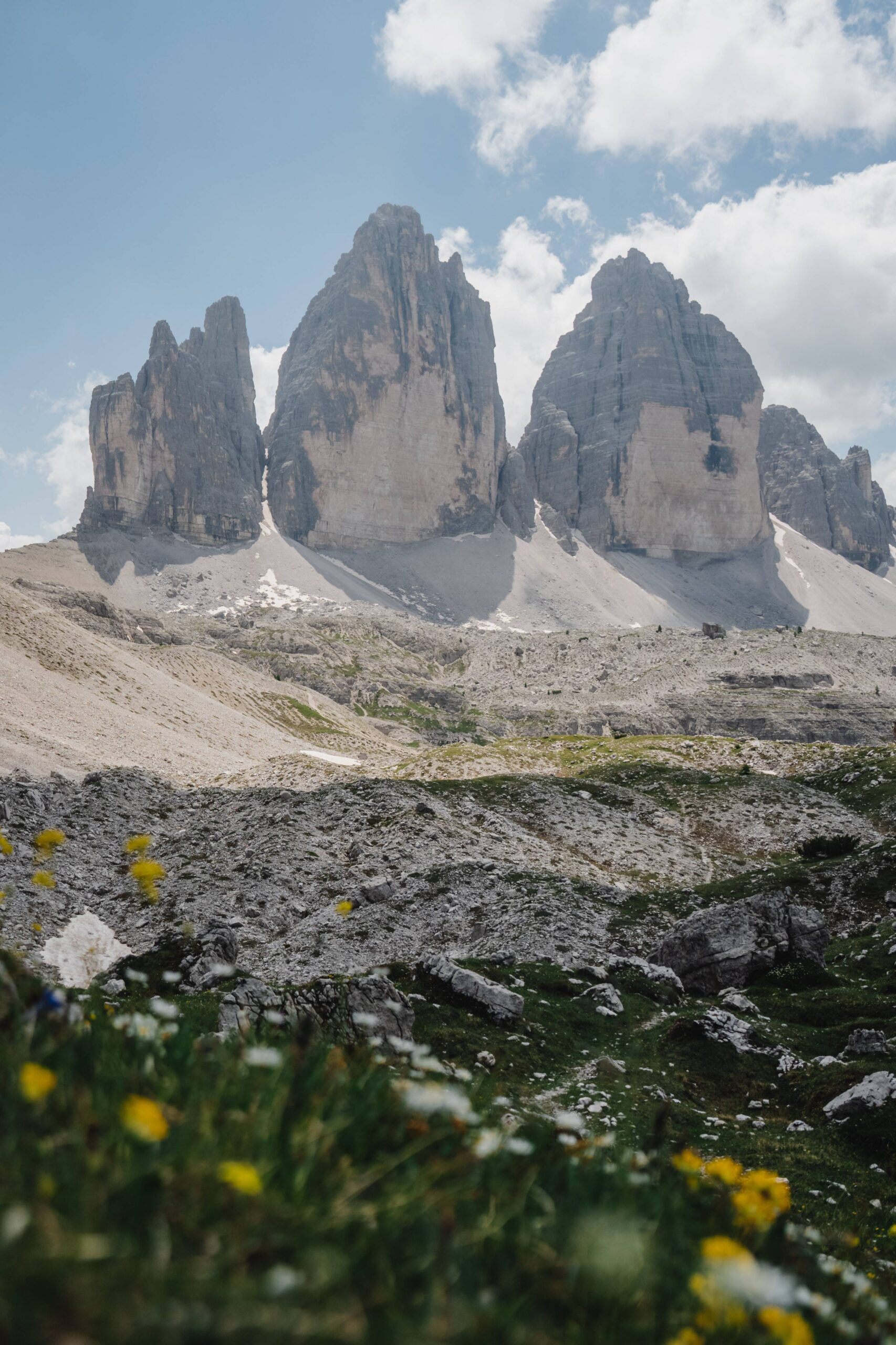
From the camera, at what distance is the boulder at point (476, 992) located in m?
16.6

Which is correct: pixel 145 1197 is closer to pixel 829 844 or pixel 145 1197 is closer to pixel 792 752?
pixel 829 844

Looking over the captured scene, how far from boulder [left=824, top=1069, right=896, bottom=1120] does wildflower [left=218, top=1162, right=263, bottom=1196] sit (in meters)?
14.3

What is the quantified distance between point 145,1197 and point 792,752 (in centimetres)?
7016

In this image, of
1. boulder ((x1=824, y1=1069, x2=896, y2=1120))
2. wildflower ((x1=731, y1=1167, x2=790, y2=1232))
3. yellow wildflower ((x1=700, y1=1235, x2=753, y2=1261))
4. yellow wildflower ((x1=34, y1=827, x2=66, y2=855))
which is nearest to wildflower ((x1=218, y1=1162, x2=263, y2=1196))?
yellow wildflower ((x1=700, y1=1235, x2=753, y2=1261))

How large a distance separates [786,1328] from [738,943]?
2165 cm

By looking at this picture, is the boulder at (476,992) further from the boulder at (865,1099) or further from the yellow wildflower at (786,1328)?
the yellow wildflower at (786,1328)

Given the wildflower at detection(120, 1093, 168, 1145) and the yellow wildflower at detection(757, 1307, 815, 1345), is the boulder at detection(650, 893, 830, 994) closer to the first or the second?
the yellow wildflower at detection(757, 1307, 815, 1345)

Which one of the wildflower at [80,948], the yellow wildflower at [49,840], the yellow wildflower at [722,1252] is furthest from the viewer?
the wildflower at [80,948]

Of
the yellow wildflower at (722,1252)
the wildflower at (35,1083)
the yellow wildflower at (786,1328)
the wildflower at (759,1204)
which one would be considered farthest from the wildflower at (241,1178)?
the wildflower at (759,1204)

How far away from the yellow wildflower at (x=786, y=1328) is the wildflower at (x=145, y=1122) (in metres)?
2.05

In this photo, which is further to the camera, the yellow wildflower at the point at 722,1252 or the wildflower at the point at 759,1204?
the wildflower at the point at 759,1204

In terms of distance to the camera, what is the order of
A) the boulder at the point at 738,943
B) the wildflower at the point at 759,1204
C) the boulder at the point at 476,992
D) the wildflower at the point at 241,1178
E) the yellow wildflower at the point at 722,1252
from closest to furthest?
the wildflower at the point at 241,1178 < the yellow wildflower at the point at 722,1252 < the wildflower at the point at 759,1204 < the boulder at the point at 476,992 < the boulder at the point at 738,943

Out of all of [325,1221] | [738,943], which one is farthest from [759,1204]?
[738,943]

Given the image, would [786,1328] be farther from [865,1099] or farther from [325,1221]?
[865,1099]
